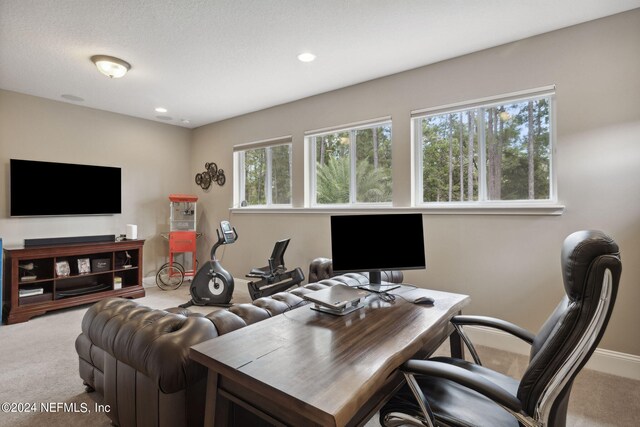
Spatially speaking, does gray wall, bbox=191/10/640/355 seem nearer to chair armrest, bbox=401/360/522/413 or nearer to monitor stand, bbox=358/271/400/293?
monitor stand, bbox=358/271/400/293

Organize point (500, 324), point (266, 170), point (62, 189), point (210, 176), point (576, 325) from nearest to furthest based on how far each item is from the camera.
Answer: point (576, 325), point (500, 324), point (62, 189), point (266, 170), point (210, 176)

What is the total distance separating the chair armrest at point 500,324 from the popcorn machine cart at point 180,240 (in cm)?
459

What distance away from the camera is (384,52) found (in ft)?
9.98

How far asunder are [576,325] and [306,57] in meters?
3.01

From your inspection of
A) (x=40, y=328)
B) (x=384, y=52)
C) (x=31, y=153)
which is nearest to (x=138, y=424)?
(x=40, y=328)

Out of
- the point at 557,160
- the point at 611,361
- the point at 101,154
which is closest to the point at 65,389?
the point at 101,154

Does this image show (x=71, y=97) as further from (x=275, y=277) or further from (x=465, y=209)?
(x=465, y=209)

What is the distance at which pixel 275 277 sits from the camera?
3.84 m

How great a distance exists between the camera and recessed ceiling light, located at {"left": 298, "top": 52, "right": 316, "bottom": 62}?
10.1ft

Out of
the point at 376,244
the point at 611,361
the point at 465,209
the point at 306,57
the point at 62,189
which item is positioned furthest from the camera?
Result: the point at 62,189

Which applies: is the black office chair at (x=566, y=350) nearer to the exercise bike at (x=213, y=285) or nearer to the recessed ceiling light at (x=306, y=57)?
the recessed ceiling light at (x=306, y=57)

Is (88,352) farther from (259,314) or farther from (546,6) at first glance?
(546,6)

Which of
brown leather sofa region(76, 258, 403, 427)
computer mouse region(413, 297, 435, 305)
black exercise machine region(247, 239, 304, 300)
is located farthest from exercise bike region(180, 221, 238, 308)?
computer mouse region(413, 297, 435, 305)

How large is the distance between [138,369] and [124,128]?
477cm
